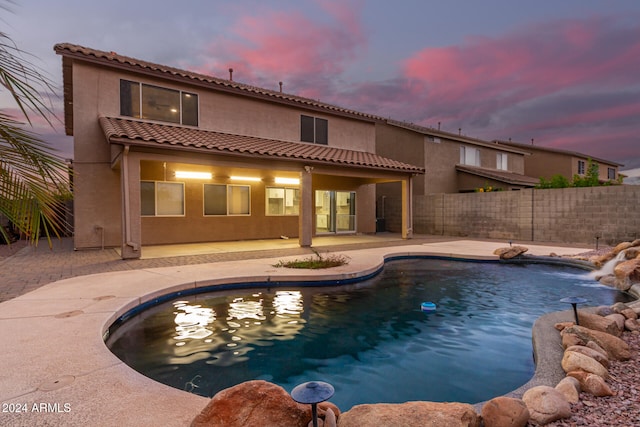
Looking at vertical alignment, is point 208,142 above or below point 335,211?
above

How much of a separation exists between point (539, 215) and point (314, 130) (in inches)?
410

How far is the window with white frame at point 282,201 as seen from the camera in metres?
15.2

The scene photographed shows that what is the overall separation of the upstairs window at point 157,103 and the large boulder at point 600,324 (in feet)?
41.0

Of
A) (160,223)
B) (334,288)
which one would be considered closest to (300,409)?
(334,288)

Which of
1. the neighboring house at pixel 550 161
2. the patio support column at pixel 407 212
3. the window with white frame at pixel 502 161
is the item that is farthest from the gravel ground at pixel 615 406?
the neighboring house at pixel 550 161

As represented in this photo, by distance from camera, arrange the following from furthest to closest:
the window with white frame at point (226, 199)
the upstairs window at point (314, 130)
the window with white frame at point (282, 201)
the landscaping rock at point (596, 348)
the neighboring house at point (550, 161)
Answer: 1. the neighboring house at point (550, 161)
2. the upstairs window at point (314, 130)
3. the window with white frame at point (282, 201)
4. the window with white frame at point (226, 199)
5. the landscaping rock at point (596, 348)

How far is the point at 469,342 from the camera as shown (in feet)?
15.1

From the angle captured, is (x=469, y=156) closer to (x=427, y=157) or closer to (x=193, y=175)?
(x=427, y=157)

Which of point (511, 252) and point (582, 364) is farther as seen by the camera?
point (511, 252)

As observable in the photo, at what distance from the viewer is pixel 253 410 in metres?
2.19

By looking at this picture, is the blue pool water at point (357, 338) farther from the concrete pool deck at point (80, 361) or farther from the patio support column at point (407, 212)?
the patio support column at point (407, 212)

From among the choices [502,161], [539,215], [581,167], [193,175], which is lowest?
[539,215]

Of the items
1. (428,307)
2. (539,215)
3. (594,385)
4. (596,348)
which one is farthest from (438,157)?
(594,385)

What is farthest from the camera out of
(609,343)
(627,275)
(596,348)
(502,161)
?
(502,161)
